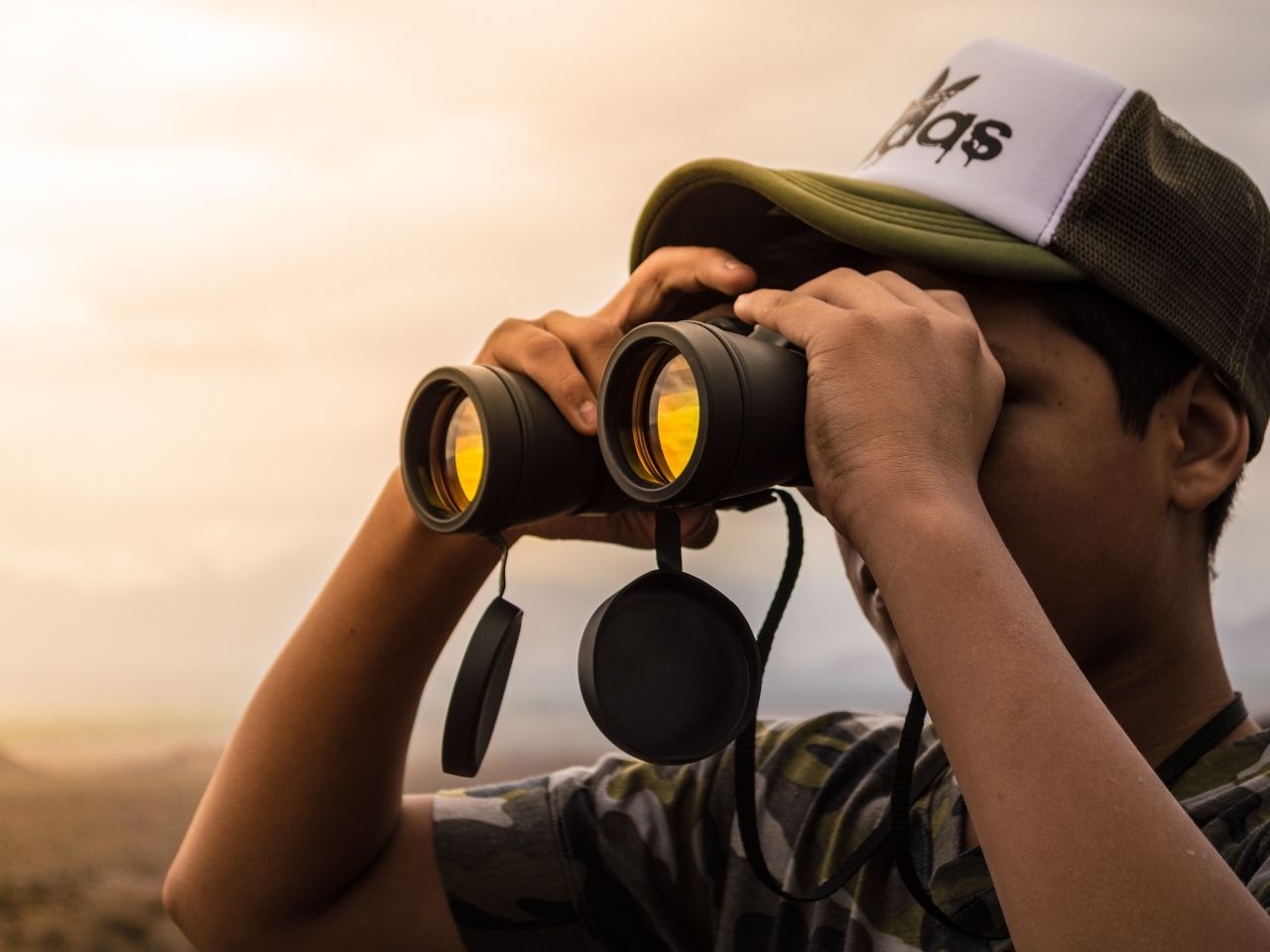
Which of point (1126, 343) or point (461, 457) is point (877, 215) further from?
point (461, 457)

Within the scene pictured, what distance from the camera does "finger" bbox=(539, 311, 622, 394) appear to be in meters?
0.88

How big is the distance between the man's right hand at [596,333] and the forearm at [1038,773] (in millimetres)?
245

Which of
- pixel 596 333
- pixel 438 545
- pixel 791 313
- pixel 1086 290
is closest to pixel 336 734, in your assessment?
pixel 438 545

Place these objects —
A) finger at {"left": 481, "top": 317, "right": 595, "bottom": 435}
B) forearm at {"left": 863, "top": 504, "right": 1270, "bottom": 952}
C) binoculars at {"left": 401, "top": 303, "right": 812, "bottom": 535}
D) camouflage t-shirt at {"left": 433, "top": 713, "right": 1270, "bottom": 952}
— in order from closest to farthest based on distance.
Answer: forearm at {"left": 863, "top": 504, "right": 1270, "bottom": 952} → binoculars at {"left": 401, "top": 303, "right": 812, "bottom": 535} → finger at {"left": 481, "top": 317, "right": 595, "bottom": 435} → camouflage t-shirt at {"left": 433, "top": 713, "right": 1270, "bottom": 952}

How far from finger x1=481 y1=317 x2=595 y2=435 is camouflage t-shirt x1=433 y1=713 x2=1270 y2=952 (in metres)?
0.41

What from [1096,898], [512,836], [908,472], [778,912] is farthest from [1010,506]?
[512,836]

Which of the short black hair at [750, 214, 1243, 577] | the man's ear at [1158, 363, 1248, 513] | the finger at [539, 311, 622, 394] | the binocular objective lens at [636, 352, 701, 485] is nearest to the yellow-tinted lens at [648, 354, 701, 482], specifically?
the binocular objective lens at [636, 352, 701, 485]

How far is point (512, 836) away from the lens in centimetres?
111

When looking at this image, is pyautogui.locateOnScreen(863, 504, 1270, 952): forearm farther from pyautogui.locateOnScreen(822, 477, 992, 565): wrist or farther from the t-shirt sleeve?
the t-shirt sleeve

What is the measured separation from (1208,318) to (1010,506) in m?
0.21

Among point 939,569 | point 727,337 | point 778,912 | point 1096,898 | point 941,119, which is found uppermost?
point 941,119

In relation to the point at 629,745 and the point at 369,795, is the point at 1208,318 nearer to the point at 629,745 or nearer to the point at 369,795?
the point at 629,745

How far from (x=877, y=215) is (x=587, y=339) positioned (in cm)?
20

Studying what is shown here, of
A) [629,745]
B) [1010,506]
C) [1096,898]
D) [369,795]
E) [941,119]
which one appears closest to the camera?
[1096,898]
